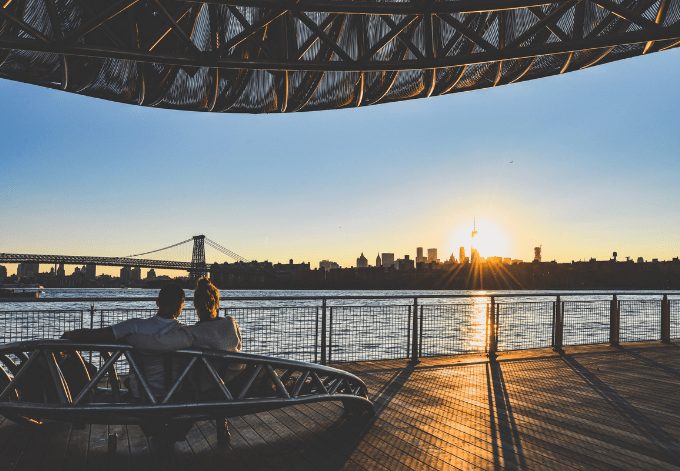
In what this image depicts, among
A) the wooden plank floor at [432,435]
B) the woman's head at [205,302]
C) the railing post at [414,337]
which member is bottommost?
the wooden plank floor at [432,435]

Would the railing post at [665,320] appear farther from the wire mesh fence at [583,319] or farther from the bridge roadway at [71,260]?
the bridge roadway at [71,260]

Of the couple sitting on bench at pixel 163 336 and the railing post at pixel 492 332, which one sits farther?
the railing post at pixel 492 332

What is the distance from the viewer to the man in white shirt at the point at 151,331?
4.12 meters

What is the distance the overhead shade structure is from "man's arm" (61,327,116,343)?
3332 mm

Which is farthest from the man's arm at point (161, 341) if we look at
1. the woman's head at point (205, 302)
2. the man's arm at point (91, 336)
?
the woman's head at point (205, 302)

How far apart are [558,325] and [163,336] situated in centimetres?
838

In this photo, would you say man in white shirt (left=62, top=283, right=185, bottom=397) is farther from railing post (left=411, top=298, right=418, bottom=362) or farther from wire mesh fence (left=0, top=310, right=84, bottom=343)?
railing post (left=411, top=298, right=418, bottom=362)

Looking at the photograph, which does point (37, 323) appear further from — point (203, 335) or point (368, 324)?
point (368, 324)

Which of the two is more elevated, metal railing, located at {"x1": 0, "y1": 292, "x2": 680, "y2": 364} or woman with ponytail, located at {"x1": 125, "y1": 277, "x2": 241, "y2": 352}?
woman with ponytail, located at {"x1": 125, "y1": 277, "x2": 241, "y2": 352}

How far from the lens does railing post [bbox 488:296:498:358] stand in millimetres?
9652

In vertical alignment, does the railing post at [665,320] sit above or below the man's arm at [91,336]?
below

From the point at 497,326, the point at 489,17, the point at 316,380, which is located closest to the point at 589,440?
the point at 316,380

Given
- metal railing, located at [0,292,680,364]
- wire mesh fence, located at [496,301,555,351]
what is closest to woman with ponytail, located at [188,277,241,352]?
metal railing, located at [0,292,680,364]

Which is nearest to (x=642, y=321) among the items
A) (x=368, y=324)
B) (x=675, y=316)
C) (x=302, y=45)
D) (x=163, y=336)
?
(x=675, y=316)
